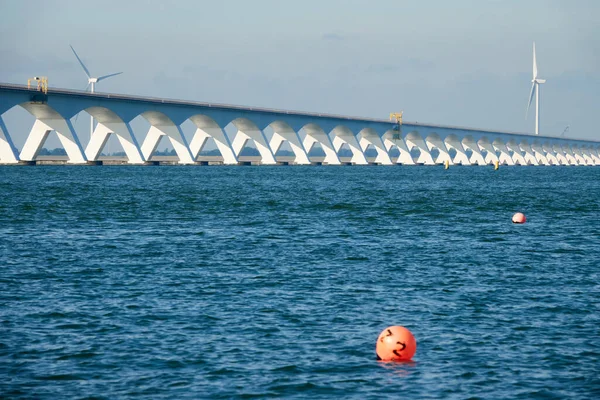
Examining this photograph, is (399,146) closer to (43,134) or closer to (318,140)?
(318,140)

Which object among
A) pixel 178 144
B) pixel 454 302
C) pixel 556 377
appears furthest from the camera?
pixel 178 144

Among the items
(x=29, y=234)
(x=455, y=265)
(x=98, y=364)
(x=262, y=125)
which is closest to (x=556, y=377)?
(x=98, y=364)

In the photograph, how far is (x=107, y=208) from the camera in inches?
1689

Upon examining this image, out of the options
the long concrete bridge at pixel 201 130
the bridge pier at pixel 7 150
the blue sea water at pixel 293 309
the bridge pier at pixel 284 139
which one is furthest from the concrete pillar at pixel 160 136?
the blue sea water at pixel 293 309

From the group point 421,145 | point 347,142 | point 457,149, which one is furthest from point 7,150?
point 457,149

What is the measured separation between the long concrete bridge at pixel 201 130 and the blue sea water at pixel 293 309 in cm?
5579

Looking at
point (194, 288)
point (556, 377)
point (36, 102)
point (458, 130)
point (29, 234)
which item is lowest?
point (556, 377)

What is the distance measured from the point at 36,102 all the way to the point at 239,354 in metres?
76.0

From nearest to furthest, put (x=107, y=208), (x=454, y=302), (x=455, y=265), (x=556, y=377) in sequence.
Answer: (x=556, y=377) → (x=454, y=302) → (x=455, y=265) → (x=107, y=208)

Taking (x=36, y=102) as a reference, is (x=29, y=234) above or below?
below

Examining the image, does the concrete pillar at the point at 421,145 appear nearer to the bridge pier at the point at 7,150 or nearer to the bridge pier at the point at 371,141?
the bridge pier at the point at 371,141

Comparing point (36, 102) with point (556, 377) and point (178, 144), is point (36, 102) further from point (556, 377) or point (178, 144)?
point (556, 377)

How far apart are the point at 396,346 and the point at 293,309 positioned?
13.7 ft

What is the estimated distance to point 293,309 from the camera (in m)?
16.7
